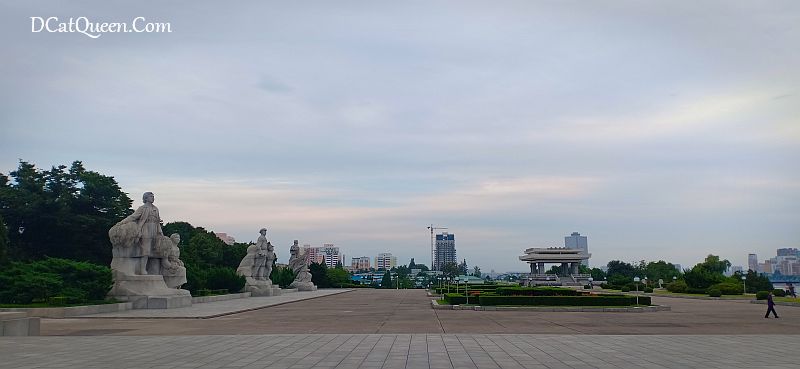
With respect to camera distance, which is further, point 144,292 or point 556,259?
point 556,259

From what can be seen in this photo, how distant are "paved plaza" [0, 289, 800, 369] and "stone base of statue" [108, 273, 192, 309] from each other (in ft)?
15.5

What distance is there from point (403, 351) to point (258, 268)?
32.9 metres

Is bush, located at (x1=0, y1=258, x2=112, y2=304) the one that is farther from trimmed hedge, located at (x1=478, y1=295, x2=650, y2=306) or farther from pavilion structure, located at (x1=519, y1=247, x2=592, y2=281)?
pavilion structure, located at (x1=519, y1=247, x2=592, y2=281)

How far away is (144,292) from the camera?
85.2 feet

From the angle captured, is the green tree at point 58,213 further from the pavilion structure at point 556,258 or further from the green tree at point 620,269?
the green tree at point 620,269

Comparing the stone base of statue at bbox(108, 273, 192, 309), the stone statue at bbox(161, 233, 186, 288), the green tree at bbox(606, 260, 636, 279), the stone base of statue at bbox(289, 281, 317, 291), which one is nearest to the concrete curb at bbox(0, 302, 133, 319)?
the stone base of statue at bbox(108, 273, 192, 309)

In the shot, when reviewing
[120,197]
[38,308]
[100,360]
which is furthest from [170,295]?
[120,197]

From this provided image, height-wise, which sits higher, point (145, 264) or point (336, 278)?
point (145, 264)

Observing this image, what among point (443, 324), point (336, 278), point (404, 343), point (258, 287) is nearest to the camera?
point (404, 343)

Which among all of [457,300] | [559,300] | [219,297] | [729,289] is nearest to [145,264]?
[219,297]

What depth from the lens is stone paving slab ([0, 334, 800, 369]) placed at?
1062 centimetres

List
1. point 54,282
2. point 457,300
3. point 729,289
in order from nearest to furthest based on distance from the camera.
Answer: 1. point 54,282
2. point 457,300
3. point 729,289

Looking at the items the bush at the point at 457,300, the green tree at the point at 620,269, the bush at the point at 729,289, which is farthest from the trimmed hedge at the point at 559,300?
the green tree at the point at 620,269

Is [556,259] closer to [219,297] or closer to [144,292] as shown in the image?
[219,297]
